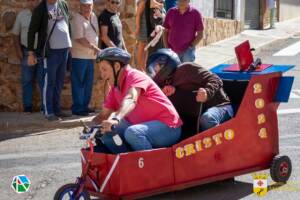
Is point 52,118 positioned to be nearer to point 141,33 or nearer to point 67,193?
point 141,33

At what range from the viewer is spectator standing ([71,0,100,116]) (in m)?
9.88

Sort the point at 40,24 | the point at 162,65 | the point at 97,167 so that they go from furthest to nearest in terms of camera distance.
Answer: the point at 40,24 → the point at 162,65 → the point at 97,167

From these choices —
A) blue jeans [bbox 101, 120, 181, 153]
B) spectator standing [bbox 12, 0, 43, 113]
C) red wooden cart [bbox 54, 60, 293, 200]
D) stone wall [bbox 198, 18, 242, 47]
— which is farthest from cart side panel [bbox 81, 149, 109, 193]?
stone wall [bbox 198, 18, 242, 47]

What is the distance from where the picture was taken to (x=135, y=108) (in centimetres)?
626

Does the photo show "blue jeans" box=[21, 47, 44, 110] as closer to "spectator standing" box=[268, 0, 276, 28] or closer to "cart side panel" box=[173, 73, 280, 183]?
"cart side panel" box=[173, 73, 280, 183]

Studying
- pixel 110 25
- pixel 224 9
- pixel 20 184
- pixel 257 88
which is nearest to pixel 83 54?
pixel 110 25

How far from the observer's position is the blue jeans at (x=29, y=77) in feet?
32.6

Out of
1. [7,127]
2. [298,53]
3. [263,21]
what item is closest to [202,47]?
Answer: [298,53]

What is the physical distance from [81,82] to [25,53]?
849 millimetres

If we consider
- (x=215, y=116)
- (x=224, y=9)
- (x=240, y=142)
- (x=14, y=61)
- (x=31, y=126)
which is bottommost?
(x=31, y=126)

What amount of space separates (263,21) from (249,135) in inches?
762

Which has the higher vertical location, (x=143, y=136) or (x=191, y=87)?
(x=191, y=87)

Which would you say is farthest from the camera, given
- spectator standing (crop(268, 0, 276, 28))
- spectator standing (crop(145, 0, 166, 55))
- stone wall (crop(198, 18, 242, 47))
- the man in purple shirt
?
spectator standing (crop(268, 0, 276, 28))

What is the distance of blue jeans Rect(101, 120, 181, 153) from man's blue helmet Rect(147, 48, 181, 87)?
640 millimetres
